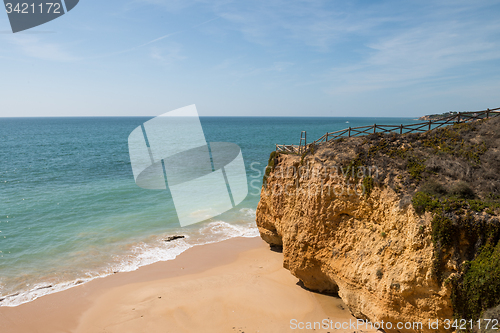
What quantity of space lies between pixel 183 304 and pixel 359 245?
7659mm

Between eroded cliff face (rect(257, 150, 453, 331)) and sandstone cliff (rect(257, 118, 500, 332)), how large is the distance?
1.3 inches

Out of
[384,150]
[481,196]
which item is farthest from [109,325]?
[481,196]

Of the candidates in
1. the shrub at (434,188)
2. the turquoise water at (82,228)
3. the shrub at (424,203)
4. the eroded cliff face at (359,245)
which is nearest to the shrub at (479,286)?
the eroded cliff face at (359,245)

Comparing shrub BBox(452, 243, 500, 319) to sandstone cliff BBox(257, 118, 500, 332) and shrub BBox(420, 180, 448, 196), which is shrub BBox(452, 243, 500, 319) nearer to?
sandstone cliff BBox(257, 118, 500, 332)

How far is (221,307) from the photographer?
11477 millimetres

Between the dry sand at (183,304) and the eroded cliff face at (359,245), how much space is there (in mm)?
1375

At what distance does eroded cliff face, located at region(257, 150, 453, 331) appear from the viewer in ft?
26.5

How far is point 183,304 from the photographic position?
1175cm

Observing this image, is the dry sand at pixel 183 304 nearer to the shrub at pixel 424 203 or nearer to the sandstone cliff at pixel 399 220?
the sandstone cliff at pixel 399 220

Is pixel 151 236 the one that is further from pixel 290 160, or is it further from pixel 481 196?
pixel 481 196

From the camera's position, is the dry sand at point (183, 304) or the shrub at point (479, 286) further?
the dry sand at point (183, 304)

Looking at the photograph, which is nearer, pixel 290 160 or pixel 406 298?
pixel 406 298

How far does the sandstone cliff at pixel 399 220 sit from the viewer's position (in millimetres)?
7621

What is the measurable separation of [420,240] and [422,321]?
2.46 metres
